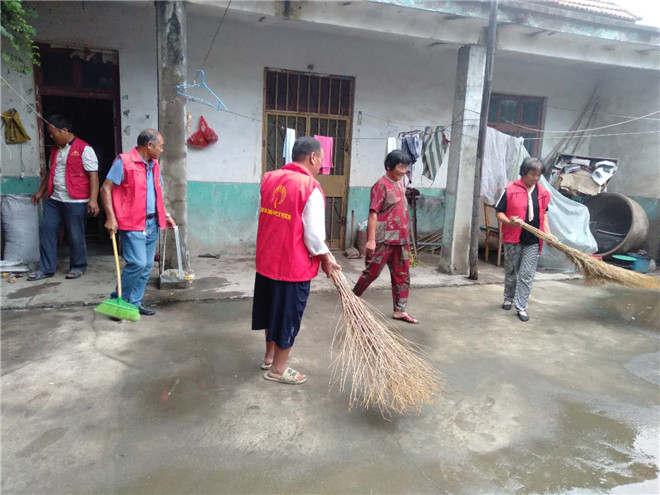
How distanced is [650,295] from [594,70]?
481 centimetres

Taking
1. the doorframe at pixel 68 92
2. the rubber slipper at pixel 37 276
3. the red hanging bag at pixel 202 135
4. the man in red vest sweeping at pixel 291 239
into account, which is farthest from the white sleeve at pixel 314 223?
the doorframe at pixel 68 92

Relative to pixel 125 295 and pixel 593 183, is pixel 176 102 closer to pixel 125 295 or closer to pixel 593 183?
pixel 125 295

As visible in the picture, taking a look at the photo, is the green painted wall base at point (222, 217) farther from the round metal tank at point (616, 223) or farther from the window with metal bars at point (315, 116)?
the round metal tank at point (616, 223)

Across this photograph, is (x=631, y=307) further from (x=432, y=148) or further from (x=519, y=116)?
(x=519, y=116)

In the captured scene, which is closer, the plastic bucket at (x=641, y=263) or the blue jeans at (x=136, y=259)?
the blue jeans at (x=136, y=259)

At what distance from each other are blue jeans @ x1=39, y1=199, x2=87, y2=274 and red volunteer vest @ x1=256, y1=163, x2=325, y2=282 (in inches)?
129

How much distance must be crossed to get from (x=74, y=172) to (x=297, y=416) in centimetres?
390

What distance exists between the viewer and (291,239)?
2732 mm

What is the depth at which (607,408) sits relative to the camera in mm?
2998

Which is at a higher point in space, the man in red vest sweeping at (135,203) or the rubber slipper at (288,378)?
the man in red vest sweeping at (135,203)

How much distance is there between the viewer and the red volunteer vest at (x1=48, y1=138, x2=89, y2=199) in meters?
4.93

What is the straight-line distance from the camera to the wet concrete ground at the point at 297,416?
2.20 meters

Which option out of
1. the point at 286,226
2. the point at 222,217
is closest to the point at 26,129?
the point at 222,217

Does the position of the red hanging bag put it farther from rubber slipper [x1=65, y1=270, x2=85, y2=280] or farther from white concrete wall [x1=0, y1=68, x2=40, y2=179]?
rubber slipper [x1=65, y1=270, x2=85, y2=280]
